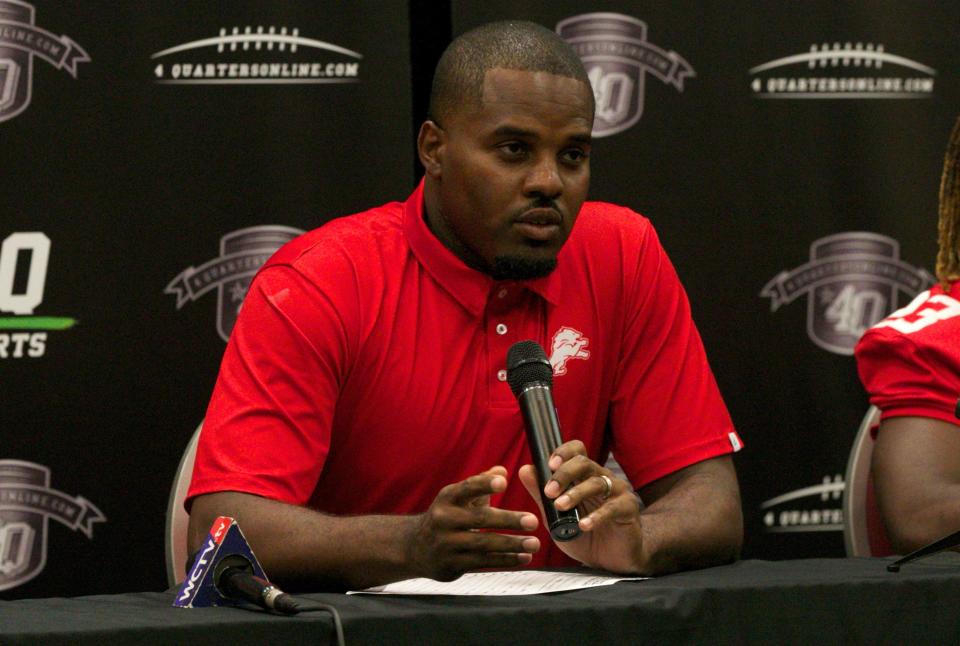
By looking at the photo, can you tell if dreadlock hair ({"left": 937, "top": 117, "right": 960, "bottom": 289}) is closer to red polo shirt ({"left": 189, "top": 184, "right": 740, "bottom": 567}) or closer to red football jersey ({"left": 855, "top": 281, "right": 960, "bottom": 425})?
red football jersey ({"left": 855, "top": 281, "right": 960, "bottom": 425})

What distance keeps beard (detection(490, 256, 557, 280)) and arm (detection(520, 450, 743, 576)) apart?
407mm

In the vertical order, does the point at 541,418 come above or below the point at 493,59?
below

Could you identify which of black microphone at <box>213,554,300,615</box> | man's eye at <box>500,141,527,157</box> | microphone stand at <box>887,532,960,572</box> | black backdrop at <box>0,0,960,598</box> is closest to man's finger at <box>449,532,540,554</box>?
black microphone at <box>213,554,300,615</box>

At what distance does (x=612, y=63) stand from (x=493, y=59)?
789 mm

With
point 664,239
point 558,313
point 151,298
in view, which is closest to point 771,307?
point 664,239

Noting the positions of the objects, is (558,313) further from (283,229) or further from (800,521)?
(800,521)

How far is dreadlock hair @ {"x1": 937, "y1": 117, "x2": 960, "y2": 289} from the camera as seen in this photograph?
7.87 ft

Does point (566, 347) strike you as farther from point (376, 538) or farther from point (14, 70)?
point (14, 70)

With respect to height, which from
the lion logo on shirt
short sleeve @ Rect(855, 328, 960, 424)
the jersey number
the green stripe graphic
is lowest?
short sleeve @ Rect(855, 328, 960, 424)

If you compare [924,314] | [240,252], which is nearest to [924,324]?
[924,314]

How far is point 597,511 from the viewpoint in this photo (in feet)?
5.45

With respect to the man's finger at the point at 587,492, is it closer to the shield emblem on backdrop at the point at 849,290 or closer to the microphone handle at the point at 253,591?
the microphone handle at the point at 253,591

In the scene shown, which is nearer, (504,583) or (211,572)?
(211,572)

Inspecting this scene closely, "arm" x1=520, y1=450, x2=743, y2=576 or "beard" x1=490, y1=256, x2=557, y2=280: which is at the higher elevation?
"beard" x1=490, y1=256, x2=557, y2=280
